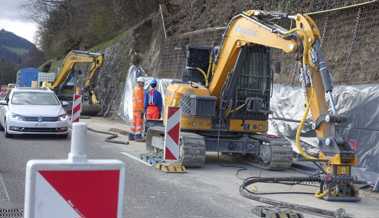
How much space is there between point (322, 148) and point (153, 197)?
2932 mm

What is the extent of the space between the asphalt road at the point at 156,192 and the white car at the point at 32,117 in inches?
90.1

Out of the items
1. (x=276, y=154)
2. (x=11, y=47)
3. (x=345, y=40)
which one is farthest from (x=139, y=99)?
(x=11, y=47)

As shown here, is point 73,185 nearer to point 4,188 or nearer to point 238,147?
point 4,188

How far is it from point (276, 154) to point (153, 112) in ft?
17.0

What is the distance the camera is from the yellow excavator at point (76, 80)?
32125mm

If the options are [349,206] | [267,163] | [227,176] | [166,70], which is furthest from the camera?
[166,70]

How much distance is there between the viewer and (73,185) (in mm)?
3420

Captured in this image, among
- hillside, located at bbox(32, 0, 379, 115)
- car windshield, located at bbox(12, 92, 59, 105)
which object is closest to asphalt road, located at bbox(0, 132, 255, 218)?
car windshield, located at bbox(12, 92, 59, 105)

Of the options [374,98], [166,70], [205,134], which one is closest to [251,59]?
[205,134]

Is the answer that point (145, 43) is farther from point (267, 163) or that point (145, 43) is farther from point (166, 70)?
point (267, 163)

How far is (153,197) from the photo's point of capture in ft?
31.4

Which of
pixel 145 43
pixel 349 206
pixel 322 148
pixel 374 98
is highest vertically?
pixel 145 43

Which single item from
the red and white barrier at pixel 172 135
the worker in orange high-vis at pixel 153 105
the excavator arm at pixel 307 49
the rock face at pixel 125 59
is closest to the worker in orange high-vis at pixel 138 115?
the worker in orange high-vis at pixel 153 105

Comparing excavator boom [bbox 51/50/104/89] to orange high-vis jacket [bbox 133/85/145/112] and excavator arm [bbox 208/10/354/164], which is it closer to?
orange high-vis jacket [bbox 133/85/145/112]
